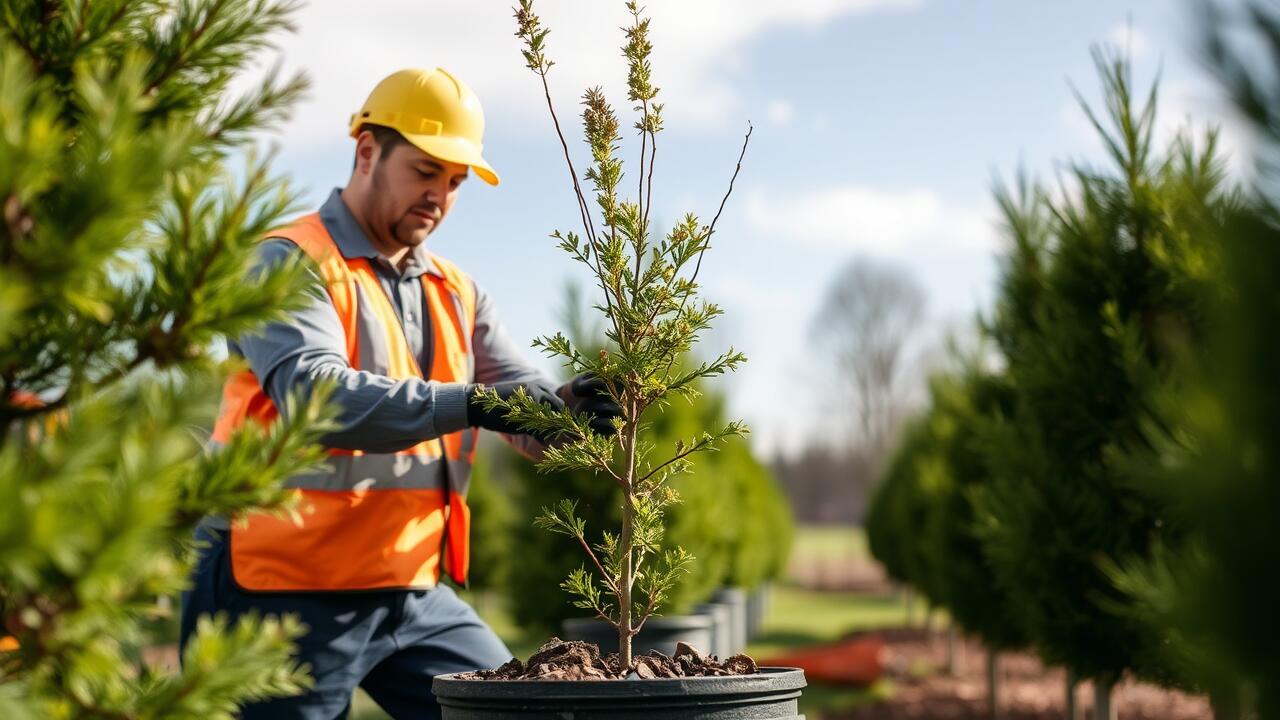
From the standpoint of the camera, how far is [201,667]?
146 cm

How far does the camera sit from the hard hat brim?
11.0 feet

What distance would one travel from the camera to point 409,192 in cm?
346

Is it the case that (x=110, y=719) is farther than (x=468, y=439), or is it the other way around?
(x=468, y=439)

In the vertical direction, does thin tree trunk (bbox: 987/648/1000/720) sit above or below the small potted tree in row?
below

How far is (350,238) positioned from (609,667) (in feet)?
4.97

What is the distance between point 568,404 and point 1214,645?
6.69 ft

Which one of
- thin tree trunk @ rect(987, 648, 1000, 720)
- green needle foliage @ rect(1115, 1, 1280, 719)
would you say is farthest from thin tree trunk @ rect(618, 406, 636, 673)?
thin tree trunk @ rect(987, 648, 1000, 720)

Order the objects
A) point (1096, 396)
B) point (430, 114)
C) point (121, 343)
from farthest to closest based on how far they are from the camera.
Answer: point (1096, 396) < point (430, 114) < point (121, 343)

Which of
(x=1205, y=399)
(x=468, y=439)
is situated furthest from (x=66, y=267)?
(x=468, y=439)

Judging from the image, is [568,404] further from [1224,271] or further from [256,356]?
[1224,271]

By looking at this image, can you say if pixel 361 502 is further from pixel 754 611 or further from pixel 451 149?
pixel 754 611

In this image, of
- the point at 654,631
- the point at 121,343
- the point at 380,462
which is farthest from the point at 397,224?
the point at 654,631

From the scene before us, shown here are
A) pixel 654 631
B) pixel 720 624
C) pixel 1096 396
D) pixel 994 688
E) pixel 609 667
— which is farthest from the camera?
pixel 994 688

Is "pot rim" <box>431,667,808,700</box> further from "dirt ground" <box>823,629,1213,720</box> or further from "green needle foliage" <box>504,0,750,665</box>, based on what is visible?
"dirt ground" <box>823,629,1213,720</box>
